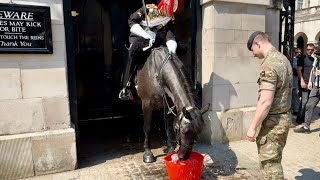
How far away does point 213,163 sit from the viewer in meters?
4.83

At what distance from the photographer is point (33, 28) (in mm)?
4199

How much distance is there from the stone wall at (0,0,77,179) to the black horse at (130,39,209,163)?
124 cm

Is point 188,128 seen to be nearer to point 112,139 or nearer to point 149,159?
point 149,159

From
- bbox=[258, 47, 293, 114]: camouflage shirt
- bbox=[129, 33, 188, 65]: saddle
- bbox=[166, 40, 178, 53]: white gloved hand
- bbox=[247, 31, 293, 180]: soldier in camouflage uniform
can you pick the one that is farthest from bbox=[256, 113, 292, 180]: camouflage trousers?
bbox=[129, 33, 188, 65]: saddle

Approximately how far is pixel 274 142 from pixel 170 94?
1614 millimetres

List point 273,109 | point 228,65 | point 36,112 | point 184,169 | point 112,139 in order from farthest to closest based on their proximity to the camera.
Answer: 1. point 112,139
2. point 228,65
3. point 36,112
4. point 184,169
5. point 273,109

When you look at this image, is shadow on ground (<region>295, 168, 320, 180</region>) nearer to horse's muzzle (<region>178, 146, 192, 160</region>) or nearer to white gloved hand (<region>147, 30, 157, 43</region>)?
horse's muzzle (<region>178, 146, 192, 160</region>)

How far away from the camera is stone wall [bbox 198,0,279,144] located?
5605 mm

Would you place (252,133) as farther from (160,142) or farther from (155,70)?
(160,142)

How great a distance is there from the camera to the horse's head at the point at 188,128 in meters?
3.41

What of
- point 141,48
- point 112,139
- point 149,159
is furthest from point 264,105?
point 112,139

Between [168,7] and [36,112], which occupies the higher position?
[168,7]

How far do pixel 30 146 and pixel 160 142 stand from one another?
8.81ft

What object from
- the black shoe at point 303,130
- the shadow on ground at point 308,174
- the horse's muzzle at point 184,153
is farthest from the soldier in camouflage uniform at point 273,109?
the black shoe at point 303,130
